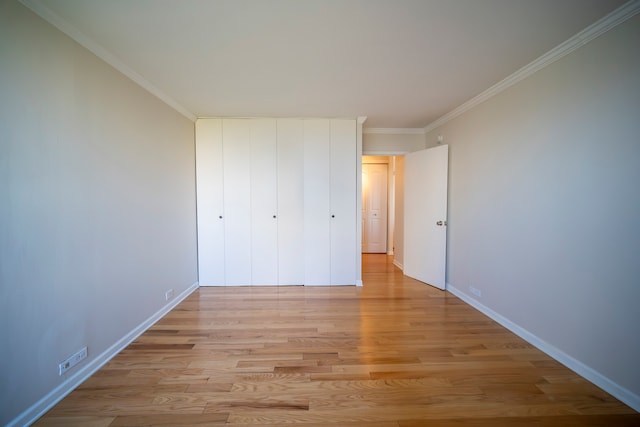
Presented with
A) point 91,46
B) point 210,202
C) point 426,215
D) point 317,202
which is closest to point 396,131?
point 426,215

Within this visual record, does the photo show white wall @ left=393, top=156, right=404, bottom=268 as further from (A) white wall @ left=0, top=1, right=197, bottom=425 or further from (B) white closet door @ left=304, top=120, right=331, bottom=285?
(A) white wall @ left=0, top=1, right=197, bottom=425

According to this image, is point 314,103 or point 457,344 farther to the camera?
point 314,103

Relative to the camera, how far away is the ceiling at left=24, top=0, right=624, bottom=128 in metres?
1.55

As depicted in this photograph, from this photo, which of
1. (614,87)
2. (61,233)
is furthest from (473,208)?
(61,233)

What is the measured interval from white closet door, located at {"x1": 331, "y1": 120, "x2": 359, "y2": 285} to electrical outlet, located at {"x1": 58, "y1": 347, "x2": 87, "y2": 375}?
276 centimetres

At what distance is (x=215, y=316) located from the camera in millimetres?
2783

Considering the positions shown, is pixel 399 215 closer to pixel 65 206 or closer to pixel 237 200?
pixel 237 200

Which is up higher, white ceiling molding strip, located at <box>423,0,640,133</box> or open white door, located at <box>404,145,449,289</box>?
white ceiling molding strip, located at <box>423,0,640,133</box>

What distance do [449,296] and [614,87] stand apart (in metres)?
2.62

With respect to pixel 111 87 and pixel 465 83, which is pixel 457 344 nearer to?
pixel 465 83

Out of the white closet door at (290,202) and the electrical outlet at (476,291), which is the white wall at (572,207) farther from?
the white closet door at (290,202)

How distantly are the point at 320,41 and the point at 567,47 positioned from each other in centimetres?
193

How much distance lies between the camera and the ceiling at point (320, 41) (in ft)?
5.09

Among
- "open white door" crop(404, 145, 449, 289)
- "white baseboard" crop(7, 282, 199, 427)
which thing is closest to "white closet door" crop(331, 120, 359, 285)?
"open white door" crop(404, 145, 449, 289)
